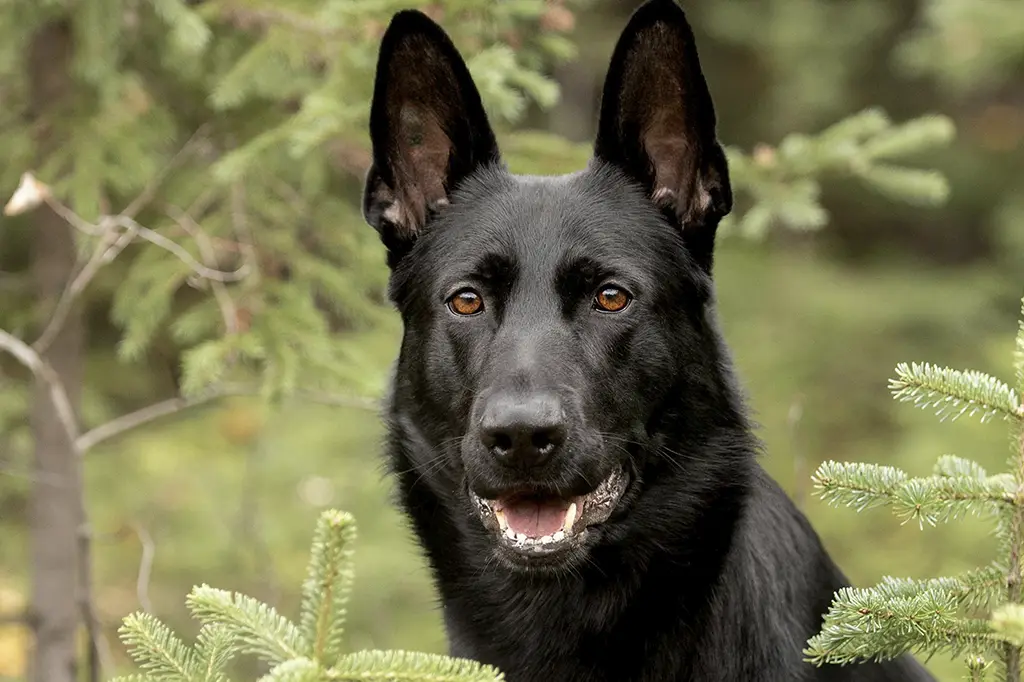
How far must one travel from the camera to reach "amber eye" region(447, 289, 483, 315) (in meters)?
3.15

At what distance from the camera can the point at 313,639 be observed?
1788 millimetres

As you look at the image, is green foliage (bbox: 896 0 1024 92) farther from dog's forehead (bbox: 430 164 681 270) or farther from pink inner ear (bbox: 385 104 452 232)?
pink inner ear (bbox: 385 104 452 232)

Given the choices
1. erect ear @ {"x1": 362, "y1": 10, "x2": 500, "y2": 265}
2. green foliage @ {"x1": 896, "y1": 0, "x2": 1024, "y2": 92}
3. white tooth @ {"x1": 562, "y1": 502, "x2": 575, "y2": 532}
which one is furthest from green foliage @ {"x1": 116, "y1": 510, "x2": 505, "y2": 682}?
green foliage @ {"x1": 896, "y1": 0, "x2": 1024, "y2": 92}

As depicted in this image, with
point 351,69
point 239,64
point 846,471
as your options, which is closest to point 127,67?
point 239,64

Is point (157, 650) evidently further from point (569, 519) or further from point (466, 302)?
point (466, 302)

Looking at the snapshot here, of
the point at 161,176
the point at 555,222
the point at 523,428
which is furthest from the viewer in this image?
the point at 161,176

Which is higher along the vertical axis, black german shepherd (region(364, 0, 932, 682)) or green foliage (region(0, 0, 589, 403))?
green foliage (region(0, 0, 589, 403))

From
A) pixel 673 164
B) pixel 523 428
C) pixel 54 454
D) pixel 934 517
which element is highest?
pixel 673 164

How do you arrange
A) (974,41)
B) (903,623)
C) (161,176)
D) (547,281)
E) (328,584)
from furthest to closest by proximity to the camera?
(974,41) < (161,176) < (547,281) < (903,623) < (328,584)

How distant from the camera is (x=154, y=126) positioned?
463 cm

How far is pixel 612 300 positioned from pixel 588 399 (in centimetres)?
34

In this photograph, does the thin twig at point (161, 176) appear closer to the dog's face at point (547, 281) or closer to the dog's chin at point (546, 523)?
the dog's face at point (547, 281)

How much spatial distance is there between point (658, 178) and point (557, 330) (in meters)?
0.67

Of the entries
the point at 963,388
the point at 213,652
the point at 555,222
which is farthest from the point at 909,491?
the point at 555,222
